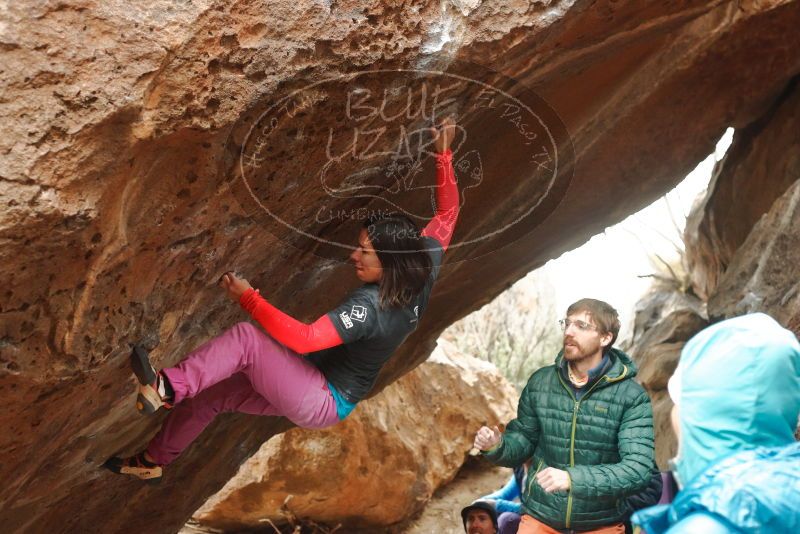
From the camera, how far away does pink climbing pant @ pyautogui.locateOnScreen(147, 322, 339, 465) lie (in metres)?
3.22

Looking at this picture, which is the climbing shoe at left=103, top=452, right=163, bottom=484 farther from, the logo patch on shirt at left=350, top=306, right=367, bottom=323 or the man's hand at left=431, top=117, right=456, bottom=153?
the man's hand at left=431, top=117, right=456, bottom=153

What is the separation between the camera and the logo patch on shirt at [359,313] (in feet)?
11.0

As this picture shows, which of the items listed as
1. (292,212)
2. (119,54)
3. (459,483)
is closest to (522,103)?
(292,212)

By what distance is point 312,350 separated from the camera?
326 centimetres

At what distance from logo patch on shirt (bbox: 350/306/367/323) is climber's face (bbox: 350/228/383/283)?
6.3 inches

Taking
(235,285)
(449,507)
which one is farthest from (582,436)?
(449,507)

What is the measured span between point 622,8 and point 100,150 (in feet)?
6.80

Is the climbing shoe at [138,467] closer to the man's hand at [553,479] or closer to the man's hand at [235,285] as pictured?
the man's hand at [235,285]

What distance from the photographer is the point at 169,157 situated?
9.33 feet

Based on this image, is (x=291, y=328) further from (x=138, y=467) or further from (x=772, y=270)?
(x=772, y=270)

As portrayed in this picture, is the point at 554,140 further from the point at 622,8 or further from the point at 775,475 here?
the point at 775,475

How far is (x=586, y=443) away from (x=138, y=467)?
188 cm

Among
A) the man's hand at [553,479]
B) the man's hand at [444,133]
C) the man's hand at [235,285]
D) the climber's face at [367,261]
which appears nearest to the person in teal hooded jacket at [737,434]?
the man's hand at [553,479]

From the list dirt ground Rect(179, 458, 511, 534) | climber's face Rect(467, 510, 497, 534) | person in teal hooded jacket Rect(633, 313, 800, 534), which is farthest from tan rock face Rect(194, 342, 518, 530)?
person in teal hooded jacket Rect(633, 313, 800, 534)
